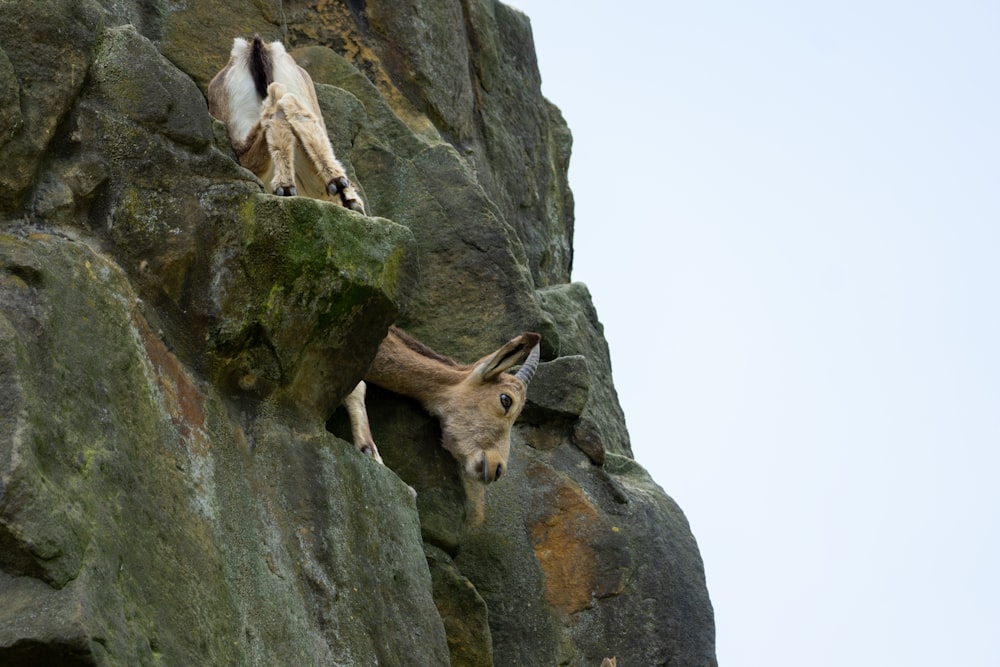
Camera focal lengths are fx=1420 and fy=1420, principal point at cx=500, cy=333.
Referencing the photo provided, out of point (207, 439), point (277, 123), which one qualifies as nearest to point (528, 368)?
point (277, 123)

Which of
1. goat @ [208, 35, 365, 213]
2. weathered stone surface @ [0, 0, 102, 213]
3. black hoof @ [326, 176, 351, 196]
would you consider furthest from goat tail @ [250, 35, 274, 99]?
weathered stone surface @ [0, 0, 102, 213]

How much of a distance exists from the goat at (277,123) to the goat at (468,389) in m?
1.79

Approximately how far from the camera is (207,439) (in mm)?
→ 6652

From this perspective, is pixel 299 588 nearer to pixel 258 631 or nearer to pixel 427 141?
pixel 258 631

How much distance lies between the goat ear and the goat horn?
0.42ft

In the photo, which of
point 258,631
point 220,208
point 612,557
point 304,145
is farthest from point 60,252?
point 612,557

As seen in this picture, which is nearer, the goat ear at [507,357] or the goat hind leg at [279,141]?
the goat hind leg at [279,141]

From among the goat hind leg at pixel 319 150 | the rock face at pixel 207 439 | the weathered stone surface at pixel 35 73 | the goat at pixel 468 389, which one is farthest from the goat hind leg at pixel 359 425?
the weathered stone surface at pixel 35 73

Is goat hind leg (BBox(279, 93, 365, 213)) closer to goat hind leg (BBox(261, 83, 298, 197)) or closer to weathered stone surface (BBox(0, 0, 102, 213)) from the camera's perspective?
goat hind leg (BBox(261, 83, 298, 197))

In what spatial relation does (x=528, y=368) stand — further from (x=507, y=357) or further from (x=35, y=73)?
(x=35, y=73)

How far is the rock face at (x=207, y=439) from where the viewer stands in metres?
5.53

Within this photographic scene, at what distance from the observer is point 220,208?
702 centimetres

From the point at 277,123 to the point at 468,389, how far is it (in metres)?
2.70

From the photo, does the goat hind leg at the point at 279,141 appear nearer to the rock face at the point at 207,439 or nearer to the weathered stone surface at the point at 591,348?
the rock face at the point at 207,439
